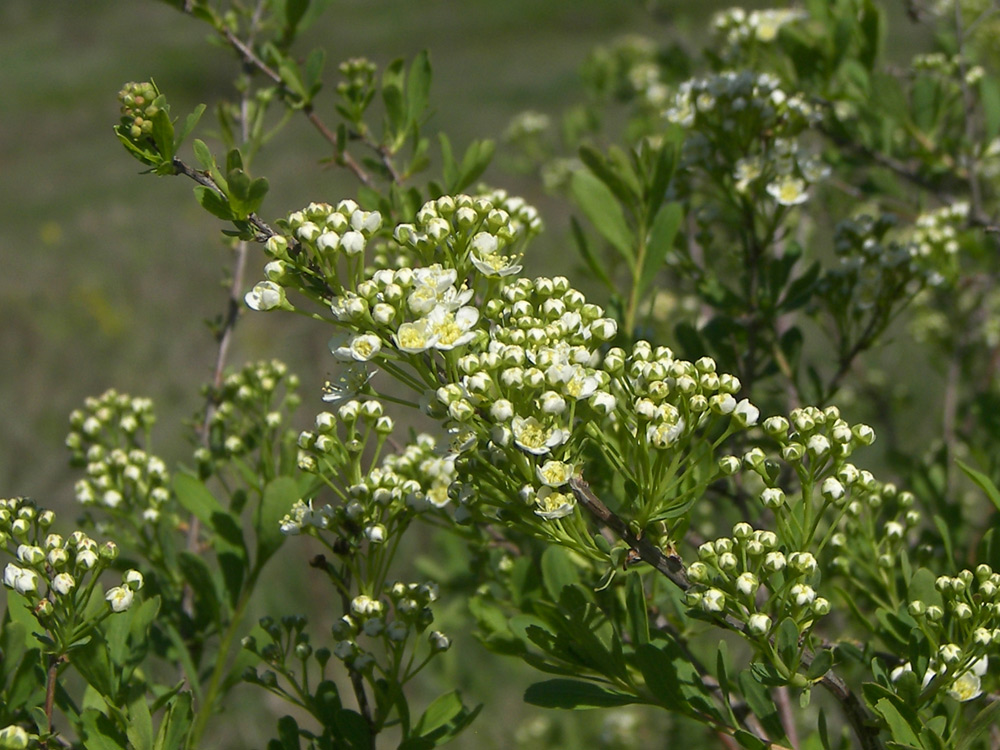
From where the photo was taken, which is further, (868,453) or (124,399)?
(868,453)

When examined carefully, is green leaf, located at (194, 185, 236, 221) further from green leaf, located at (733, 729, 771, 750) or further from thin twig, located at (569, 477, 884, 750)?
green leaf, located at (733, 729, 771, 750)

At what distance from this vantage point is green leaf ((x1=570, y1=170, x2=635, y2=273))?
2137mm

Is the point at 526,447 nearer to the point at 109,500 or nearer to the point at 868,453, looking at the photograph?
the point at 109,500

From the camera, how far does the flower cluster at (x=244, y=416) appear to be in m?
2.31

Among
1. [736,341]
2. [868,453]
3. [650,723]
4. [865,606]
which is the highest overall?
[736,341]

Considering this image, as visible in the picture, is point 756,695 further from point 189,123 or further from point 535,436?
point 189,123

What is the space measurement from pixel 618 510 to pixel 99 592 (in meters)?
1.02

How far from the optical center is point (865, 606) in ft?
8.48

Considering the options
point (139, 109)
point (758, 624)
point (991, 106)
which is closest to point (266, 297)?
point (139, 109)

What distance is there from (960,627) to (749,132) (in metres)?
1.24

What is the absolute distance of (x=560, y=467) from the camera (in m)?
1.28

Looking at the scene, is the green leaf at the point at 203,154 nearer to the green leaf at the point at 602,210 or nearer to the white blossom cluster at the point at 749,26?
the green leaf at the point at 602,210

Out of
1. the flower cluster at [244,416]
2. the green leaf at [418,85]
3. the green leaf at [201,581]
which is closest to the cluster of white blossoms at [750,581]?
the green leaf at [201,581]

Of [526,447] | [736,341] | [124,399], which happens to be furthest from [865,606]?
[124,399]
